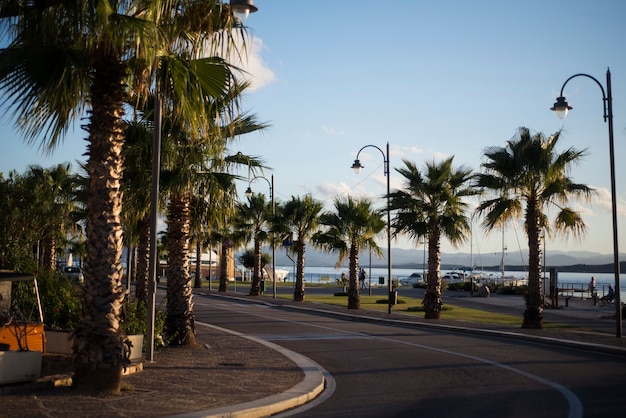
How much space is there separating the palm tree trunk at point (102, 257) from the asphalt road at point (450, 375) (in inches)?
117

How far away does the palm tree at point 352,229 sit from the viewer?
3822 centimetres

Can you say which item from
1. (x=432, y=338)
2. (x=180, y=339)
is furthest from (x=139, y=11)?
(x=432, y=338)

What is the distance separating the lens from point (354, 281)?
3631 centimetres

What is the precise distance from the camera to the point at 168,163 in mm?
16516

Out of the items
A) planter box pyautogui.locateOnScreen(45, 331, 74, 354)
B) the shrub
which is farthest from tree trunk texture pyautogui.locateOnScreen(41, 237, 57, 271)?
planter box pyautogui.locateOnScreen(45, 331, 74, 354)

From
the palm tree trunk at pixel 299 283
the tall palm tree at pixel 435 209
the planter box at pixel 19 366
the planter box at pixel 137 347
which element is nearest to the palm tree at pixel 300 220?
the palm tree trunk at pixel 299 283

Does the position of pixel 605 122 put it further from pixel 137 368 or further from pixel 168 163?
pixel 137 368

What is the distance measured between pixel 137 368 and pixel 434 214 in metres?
20.5

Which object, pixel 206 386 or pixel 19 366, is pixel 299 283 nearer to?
pixel 206 386

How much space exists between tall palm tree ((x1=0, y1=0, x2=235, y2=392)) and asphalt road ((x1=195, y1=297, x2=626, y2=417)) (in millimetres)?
3201

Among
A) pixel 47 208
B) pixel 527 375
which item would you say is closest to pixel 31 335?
pixel 527 375

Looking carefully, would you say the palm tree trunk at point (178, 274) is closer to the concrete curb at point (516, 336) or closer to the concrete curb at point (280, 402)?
the concrete curb at point (280, 402)

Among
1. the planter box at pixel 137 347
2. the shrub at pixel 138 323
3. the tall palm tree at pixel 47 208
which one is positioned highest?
the tall palm tree at pixel 47 208

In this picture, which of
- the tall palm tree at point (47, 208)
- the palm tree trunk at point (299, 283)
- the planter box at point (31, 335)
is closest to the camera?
the planter box at point (31, 335)
